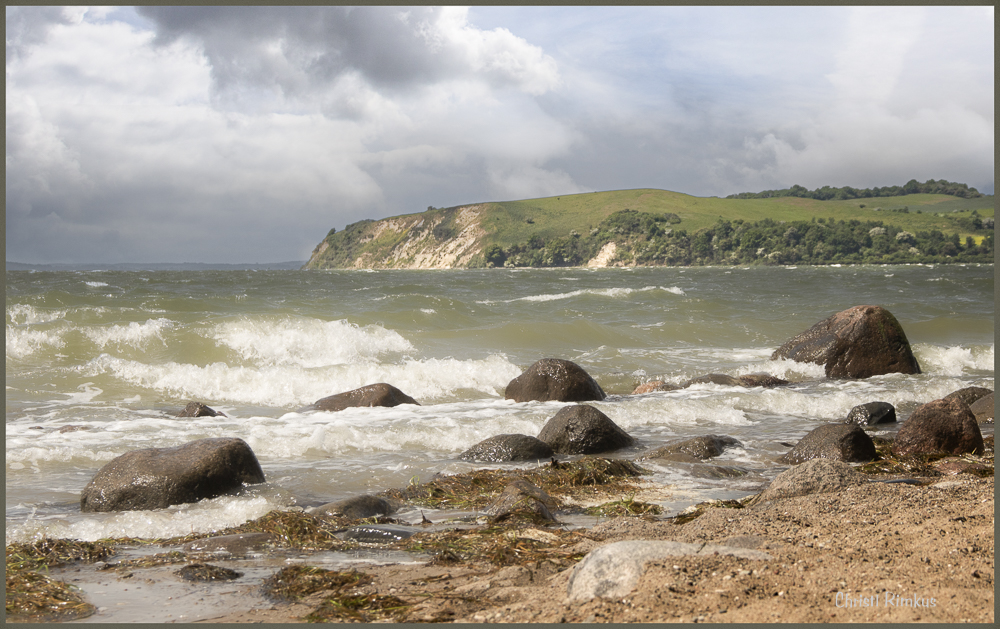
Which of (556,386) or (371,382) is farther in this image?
(371,382)

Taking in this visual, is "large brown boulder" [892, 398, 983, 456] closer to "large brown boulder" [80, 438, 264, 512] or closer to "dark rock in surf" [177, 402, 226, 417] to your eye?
"large brown boulder" [80, 438, 264, 512]

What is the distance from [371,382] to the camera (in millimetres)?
13781

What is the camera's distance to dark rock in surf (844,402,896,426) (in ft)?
31.7

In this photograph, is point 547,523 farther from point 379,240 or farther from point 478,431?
point 379,240

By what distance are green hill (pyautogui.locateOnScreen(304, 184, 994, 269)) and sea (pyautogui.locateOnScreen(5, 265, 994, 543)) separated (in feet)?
296

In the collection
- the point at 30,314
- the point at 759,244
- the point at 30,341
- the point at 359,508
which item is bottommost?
the point at 359,508

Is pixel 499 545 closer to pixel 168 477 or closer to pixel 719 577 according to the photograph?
pixel 719 577

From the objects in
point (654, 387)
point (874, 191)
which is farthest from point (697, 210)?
point (654, 387)

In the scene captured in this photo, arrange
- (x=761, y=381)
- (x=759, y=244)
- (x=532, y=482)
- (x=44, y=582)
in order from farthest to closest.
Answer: (x=759, y=244) < (x=761, y=381) < (x=532, y=482) < (x=44, y=582)

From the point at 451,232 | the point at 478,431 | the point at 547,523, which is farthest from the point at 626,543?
the point at 451,232

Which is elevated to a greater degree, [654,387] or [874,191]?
[874,191]

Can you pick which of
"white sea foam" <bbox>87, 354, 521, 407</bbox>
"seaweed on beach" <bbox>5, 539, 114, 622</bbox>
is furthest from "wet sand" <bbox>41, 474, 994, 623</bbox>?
"white sea foam" <bbox>87, 354, 521, 407</bbox>

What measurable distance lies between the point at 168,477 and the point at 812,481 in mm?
5493

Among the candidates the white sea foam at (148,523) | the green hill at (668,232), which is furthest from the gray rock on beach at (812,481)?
the green hill at (668,232)
